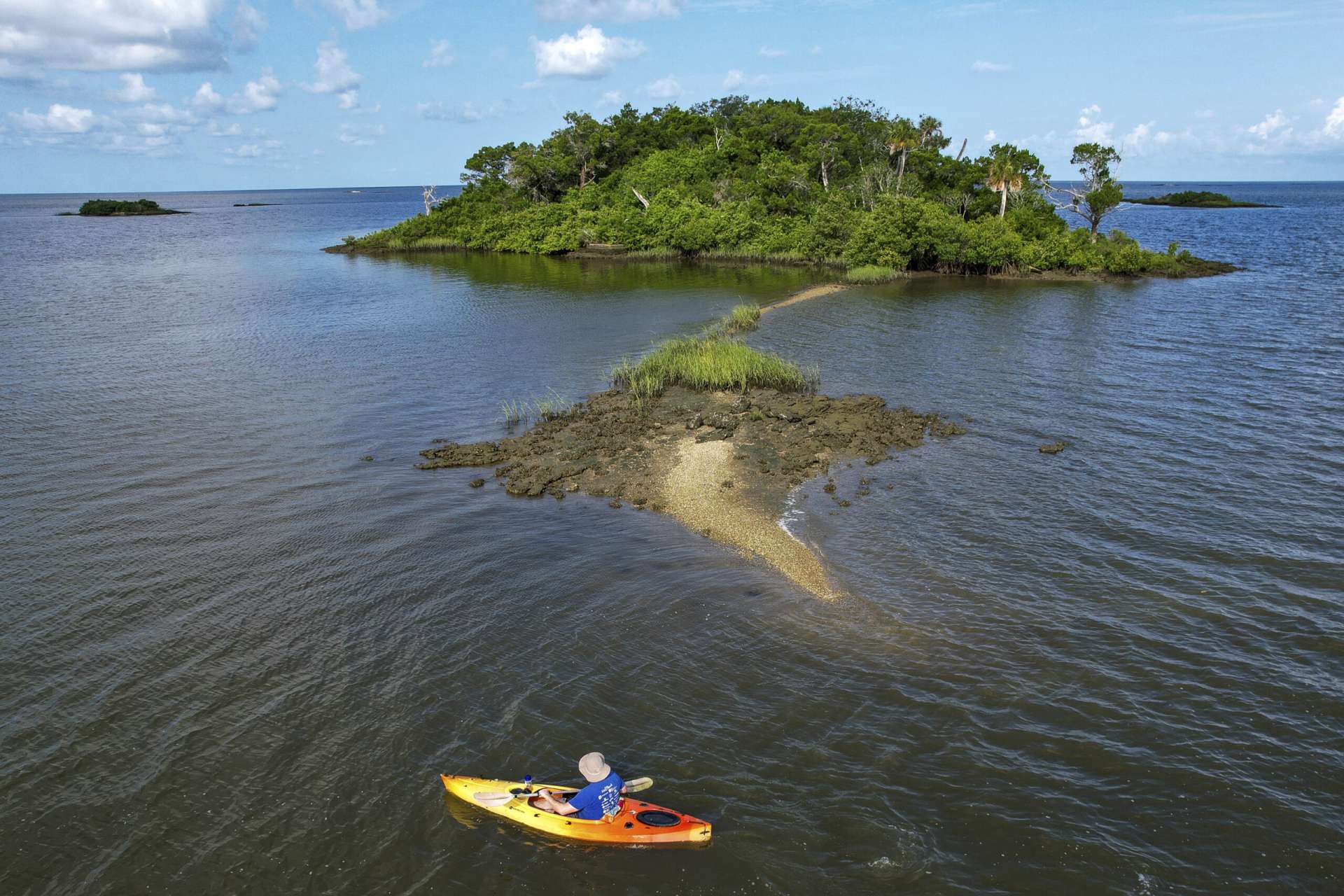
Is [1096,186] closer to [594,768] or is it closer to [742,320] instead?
[742,320]


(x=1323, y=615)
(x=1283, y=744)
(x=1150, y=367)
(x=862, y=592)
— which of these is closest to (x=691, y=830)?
(x=862, y=592)

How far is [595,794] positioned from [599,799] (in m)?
0.10

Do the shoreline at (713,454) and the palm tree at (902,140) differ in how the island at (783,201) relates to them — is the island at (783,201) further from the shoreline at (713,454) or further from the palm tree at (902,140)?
the shoreline at (713,454)

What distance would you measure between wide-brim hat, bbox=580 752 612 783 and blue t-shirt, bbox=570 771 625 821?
0.07m

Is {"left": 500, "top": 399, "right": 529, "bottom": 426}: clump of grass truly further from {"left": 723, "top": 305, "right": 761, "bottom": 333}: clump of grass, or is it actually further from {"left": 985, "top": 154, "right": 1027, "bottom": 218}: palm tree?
{"left": 985, "top": 154, "right": 1027, "bottom": 218}: palm tree

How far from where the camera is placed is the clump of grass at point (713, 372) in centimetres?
3569

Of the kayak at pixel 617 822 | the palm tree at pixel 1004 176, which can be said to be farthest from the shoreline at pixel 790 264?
the kayak at pixel 617 822

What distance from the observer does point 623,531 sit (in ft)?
75.5

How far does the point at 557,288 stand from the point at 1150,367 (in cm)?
4427

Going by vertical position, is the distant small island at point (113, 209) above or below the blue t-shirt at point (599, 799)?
above

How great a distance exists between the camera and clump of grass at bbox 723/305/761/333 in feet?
157

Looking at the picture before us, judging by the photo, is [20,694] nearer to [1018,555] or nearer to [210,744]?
[210,744]

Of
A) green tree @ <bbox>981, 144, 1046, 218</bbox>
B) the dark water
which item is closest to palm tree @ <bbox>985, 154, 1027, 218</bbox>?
green tree @ <bbox>981, 144, 1046, 218</bbox>

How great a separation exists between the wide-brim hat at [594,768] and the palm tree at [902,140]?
243ft
